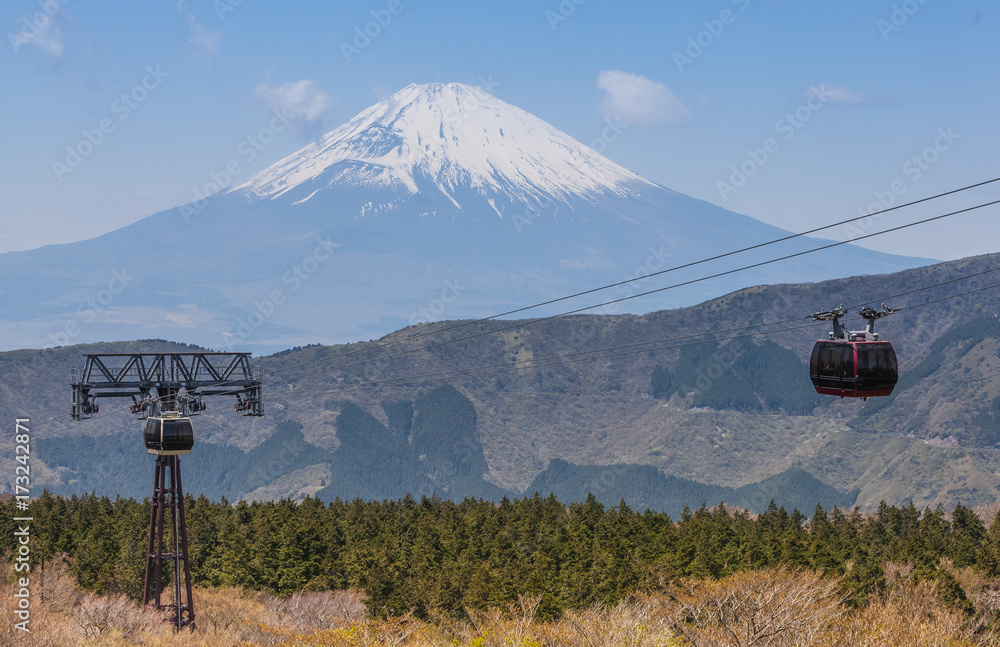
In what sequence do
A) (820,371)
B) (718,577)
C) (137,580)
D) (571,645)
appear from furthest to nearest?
(137,580) → (718,577) → (571,645) → (820,371)

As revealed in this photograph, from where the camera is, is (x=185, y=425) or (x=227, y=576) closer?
(x=185, y=425)

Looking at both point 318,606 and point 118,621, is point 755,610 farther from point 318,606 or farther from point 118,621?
point 318,606

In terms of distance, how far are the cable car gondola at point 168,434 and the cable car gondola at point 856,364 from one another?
3567cm

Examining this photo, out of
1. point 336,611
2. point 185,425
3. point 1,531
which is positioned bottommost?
point 336,611

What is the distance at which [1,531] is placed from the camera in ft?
335

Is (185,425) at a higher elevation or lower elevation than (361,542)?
higher

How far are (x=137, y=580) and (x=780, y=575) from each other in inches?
2153

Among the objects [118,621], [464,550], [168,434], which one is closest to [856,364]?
[168,434]

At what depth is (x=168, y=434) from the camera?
5959 cm

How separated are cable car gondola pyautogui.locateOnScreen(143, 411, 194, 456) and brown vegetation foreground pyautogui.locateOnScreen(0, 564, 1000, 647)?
35.3ft

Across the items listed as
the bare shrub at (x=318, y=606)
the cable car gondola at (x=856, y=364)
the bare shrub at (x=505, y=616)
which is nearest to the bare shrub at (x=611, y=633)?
the bare shrub at (x=505, y=616)

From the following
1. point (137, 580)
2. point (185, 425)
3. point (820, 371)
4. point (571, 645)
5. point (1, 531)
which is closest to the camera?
point (820, 371)

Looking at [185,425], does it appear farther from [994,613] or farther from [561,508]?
[561,508]

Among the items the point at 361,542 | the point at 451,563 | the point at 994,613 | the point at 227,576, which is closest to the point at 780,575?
the point at 994,613
